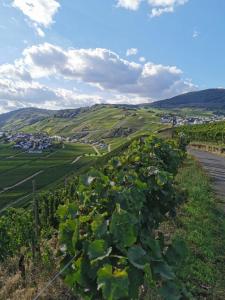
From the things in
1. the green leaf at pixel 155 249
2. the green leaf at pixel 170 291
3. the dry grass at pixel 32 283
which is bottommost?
the dry grass at pixel 32 283

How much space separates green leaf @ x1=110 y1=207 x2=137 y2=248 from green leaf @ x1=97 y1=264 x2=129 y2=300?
0.76 metres

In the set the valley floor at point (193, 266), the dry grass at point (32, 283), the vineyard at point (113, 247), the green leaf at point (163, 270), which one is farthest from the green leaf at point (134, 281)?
the dry grass at point (32, 283)

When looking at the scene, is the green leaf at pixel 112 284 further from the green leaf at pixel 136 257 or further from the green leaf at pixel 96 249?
the green leaf at pixel 96 249

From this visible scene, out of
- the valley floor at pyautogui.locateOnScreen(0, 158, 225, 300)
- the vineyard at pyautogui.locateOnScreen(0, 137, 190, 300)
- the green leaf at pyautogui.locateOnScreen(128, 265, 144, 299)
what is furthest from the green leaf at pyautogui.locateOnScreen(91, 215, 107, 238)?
the valley floor at pyautogui.locateOnScreen(0, 158, 225, 300)

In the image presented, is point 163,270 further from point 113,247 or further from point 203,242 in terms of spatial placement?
point 203,242

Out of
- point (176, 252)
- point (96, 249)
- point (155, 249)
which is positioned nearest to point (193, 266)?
point (176, 252)

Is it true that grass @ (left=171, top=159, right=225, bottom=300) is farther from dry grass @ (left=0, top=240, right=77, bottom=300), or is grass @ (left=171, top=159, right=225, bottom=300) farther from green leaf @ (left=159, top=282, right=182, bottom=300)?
dry grass @ (left=0, top=240, right=77, bottom=300)

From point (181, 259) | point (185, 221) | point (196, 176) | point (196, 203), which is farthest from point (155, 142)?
point (181, 259)

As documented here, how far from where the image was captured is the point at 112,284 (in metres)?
4.64

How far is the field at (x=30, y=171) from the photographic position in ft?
387

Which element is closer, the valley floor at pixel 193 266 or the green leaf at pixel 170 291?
the green leaf at pixel 170 291

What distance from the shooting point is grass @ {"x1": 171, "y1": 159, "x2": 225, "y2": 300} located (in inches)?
349

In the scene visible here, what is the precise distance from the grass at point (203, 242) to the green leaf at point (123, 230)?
7.54ft

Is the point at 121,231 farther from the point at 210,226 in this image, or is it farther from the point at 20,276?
the point at 210,226
